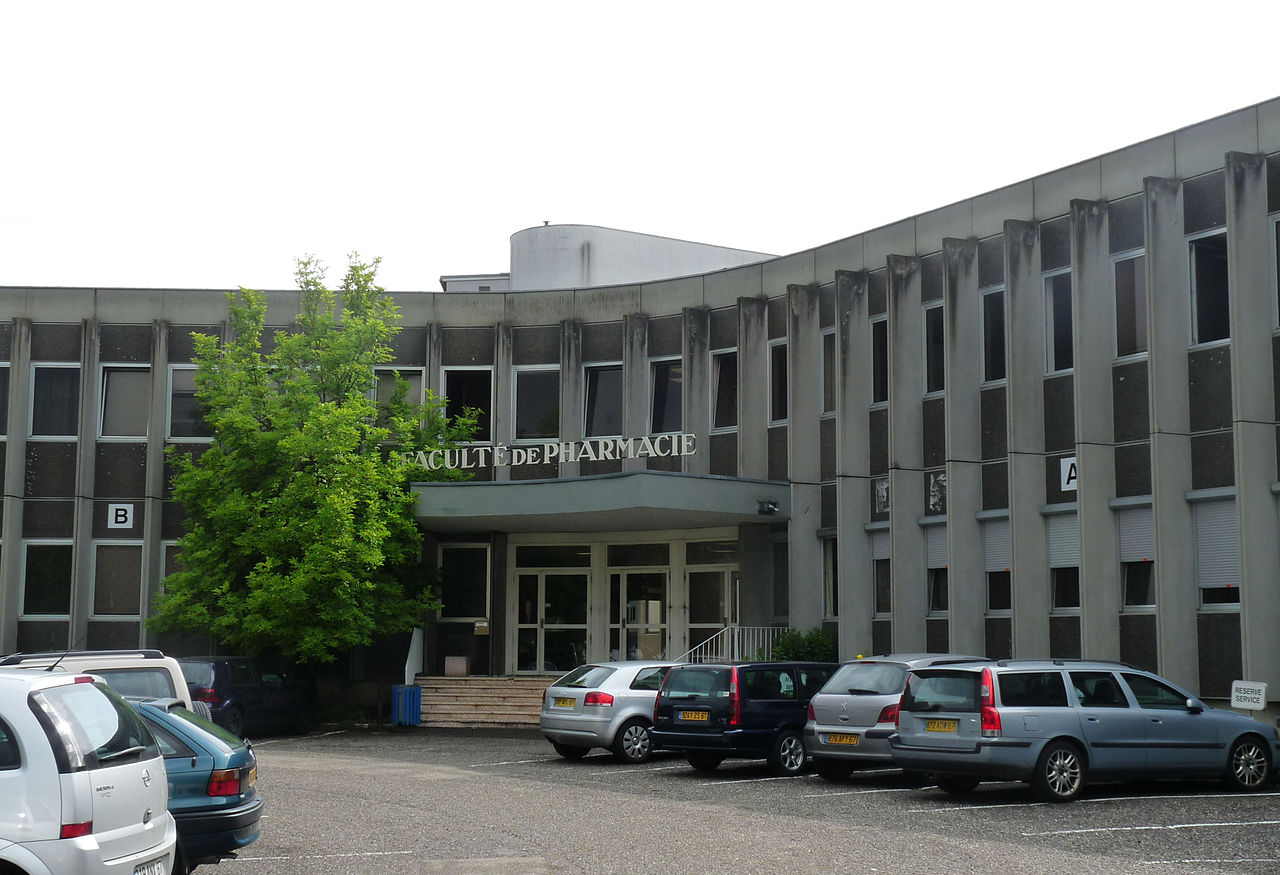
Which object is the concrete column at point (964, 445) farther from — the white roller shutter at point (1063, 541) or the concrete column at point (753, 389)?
the concrete column at point (753, 389)

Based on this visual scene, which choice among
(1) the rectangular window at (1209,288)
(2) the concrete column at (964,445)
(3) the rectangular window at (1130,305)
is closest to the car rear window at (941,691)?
(2) the concrete column at (964,445)

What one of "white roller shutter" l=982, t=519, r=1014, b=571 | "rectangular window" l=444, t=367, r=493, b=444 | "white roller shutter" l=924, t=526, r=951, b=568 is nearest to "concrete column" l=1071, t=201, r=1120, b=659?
"white roller shutter" l=982, t=519, r=1014, b=571

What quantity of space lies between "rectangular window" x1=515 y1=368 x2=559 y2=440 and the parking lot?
11584 millimetres

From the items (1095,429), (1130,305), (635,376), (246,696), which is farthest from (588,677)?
(635,376)

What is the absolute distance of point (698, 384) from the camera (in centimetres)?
2767

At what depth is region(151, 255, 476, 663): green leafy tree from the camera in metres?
25.0

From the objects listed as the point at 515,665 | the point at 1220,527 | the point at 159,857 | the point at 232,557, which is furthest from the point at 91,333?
the point at 159,857

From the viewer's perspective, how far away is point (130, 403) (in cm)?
2942

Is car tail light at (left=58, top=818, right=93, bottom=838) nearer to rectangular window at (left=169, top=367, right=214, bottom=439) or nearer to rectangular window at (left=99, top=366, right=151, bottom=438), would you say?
rectangular window at (left=169, top=367, right=214, bottom=439)

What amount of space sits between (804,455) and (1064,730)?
11465 millimetres

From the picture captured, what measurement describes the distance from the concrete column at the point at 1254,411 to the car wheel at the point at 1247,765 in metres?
2.24

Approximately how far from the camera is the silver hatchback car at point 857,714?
15.8 meters

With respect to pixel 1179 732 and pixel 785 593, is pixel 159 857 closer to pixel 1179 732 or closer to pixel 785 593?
pixel 1179 732

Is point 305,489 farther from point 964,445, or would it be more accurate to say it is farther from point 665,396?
point 964,445
